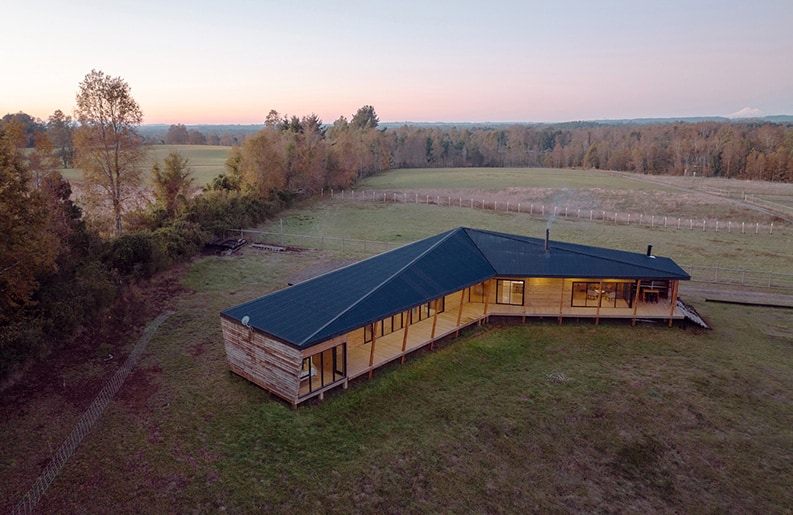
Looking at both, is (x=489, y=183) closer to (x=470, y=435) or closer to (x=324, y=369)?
(x=324, y=369)

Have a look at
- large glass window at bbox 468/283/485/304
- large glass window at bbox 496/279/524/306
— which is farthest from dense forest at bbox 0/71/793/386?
large glass window at bbox 496/279/524/306

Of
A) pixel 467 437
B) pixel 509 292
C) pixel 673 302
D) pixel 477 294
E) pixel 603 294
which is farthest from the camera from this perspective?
pixel 477 294

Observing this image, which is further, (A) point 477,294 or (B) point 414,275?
(A) point 477,294

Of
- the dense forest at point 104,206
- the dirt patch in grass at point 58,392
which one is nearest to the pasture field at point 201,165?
the dense forest at point 104,206

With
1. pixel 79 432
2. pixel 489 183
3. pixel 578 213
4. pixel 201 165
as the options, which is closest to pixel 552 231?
pixel 578 213

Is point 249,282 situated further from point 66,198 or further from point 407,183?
point 407,183

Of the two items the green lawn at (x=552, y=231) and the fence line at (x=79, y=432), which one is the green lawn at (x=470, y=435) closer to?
the fence line at (x=79, y=432)
